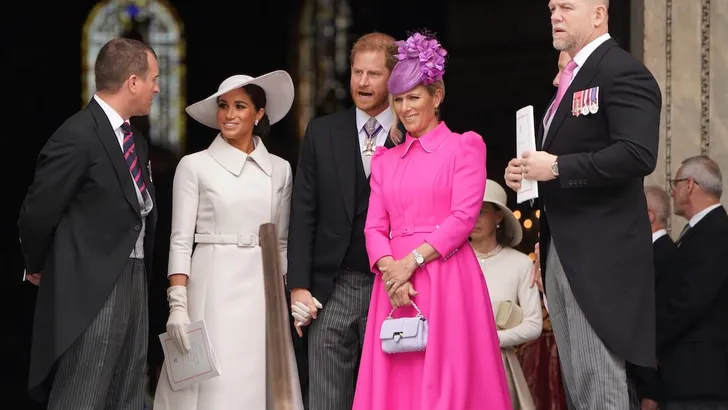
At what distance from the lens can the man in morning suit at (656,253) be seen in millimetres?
7035

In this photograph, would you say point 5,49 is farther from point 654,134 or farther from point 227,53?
point 654,134

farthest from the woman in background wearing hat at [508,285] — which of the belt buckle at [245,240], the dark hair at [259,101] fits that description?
the belt buckle at [245,240]

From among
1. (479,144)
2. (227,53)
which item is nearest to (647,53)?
(479,144)

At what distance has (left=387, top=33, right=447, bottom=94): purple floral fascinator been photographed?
609cm

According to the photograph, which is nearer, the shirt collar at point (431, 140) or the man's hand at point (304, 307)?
the shirt collar at point (431, 140)

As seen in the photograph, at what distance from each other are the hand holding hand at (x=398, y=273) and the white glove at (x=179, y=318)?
41.5 inches

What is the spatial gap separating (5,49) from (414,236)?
9.15m

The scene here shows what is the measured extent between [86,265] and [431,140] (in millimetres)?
1568

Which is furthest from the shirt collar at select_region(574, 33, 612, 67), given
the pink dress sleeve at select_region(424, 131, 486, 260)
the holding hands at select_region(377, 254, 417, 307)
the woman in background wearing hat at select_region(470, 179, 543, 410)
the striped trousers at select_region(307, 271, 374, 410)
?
the woman in background wearing hat at select_region(470, 179, 543, 410)

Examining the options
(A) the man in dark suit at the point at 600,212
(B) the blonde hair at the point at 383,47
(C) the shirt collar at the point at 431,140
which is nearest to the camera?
(A) the man in dark suit at the point at 600,212

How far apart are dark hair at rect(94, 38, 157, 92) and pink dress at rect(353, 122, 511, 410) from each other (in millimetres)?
1233

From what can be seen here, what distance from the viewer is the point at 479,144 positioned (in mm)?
6094

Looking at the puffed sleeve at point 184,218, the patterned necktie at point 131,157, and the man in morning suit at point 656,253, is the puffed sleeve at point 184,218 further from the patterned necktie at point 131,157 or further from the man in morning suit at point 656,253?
the man in morning suit at point 656,253

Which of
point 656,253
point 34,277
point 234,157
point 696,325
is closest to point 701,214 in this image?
point 656,253
